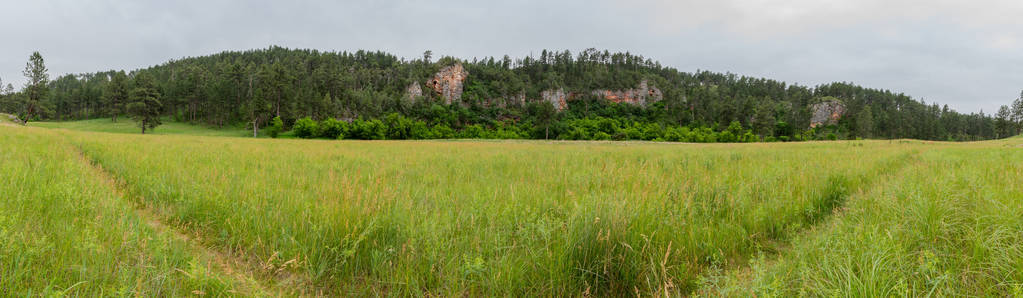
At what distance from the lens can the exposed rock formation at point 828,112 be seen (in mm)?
136625

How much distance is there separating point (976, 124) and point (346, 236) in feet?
737

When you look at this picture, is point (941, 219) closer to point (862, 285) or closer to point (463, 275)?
point (862, 285)

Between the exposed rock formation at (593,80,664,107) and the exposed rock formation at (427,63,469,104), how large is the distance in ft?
183

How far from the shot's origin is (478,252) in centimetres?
287

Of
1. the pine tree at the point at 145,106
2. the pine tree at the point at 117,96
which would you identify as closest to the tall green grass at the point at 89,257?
the pine tree at the point at 145,106

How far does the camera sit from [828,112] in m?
138

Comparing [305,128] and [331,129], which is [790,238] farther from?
[331,129]

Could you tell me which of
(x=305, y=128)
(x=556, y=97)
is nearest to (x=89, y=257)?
(x=305, y=128)

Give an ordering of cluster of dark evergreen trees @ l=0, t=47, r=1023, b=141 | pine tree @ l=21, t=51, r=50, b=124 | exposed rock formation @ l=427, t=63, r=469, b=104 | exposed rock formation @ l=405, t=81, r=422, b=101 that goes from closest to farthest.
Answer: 1. pine tree @ l=21, t=51, r=50, b=124
2. cluster of dark evergreen trees @ l=0, t=47, r=1023, b=141
3. exposed rock formation @ l=405, t=81, r=422, b=101
4. exposed rock formation @ l=427, t=63, r=469, b=104

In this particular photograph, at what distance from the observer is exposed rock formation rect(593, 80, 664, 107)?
141000mm

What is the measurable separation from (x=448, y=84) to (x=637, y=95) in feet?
255

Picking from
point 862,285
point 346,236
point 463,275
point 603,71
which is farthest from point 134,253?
point 603,71

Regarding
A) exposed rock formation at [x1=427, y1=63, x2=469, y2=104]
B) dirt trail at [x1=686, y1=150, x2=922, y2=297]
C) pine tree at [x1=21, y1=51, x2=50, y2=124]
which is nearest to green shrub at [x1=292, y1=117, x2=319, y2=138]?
pine tree at [x1=21, y1=51, x2=50, y2=124]

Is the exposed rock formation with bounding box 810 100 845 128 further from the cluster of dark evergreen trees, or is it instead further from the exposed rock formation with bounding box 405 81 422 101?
the exposed rock formation with bounding box 405 81 422 101
